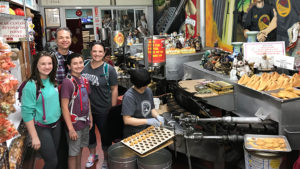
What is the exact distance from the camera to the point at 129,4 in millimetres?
12602

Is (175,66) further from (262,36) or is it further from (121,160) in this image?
(121,160)

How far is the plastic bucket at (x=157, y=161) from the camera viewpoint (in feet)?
8.36

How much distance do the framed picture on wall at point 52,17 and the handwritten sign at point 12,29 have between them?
24.9 ft

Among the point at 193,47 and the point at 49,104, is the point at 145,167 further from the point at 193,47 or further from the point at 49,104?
the point at 193,47

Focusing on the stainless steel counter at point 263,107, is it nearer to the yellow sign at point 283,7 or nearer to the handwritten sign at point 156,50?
the handwritten sign at point 156,50

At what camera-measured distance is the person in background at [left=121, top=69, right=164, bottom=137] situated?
2629mm

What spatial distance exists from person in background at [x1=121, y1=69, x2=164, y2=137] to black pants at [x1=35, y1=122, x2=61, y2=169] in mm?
750

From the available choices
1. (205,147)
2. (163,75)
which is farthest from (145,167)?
(163,75)

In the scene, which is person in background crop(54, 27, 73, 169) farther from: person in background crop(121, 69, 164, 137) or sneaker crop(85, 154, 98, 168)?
person in background crop(121, 69, 164, 137)

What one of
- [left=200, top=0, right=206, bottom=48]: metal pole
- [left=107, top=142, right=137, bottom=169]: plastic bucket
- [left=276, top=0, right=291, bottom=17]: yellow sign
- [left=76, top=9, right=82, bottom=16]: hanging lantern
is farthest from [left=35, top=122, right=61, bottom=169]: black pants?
[left=76, top=9, right=82, bottom=16]: hanging lantern

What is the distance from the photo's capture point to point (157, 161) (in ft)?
9.00

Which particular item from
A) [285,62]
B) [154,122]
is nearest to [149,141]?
[154,122]

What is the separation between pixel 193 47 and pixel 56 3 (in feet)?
25.8

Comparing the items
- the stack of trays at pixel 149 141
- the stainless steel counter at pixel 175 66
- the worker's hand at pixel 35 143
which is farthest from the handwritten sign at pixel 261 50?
the worker's hand at pixel 35 143
